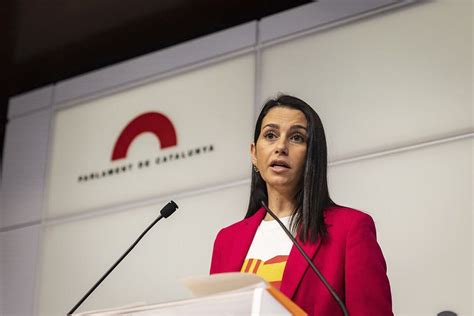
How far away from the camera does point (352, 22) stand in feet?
12.3

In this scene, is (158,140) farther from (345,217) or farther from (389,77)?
(345,217)

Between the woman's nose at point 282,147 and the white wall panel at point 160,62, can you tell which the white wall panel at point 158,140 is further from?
the woman's nose at point 282,147

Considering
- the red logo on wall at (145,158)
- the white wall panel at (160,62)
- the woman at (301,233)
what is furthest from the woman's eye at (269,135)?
the white wall panel at (160,62)

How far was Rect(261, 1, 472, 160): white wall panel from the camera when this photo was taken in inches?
131

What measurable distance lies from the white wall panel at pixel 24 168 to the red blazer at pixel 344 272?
2498mm

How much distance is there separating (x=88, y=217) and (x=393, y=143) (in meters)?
1.70

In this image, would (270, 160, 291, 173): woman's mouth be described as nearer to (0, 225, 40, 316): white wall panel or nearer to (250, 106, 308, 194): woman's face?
(250, 106, 308, 194): woman's face

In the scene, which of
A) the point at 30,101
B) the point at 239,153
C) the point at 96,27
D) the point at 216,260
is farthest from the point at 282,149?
the point at 30,101

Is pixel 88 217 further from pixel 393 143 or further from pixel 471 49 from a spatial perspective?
pixel 471 49

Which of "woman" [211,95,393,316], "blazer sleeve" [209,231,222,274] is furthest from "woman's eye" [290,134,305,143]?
"blazer sleeve" [209,231,222,274]

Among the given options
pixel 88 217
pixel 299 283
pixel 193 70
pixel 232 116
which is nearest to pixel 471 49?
pixel 232 116

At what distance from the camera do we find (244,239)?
89.6 inches

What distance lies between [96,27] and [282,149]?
235 centimetres

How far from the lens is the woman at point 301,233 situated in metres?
1.98
